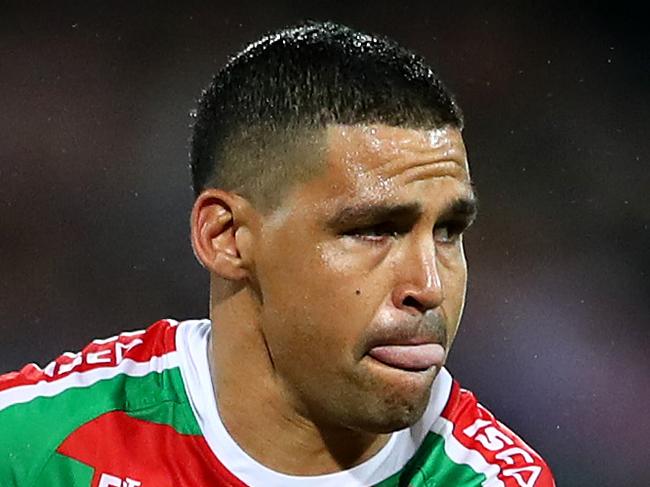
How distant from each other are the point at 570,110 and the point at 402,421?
5.17ft

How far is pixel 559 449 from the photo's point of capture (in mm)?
2588

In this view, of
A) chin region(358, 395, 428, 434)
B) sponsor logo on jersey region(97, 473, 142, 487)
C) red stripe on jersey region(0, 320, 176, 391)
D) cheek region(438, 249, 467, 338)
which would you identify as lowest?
sponsor logo on jersey region(97, 473, 142, 487)

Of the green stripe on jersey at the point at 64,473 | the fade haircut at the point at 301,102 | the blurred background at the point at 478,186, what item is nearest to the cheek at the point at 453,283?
the fade haircut at the point at 301,102

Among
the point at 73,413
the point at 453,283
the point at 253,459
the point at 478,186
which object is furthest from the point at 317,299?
the point at 478,186

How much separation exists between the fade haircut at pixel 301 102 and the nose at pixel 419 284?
0.48ft

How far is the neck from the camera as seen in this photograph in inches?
55.7

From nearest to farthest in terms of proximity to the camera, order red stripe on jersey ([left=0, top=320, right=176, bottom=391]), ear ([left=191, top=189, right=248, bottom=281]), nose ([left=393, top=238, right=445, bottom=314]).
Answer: nose ([left=393, top=238, right=445, bottom=314])
ear ([left=191, top=189, right=248, bottom=281])
red stripe on jersey ([left=0, top=320, right=176, bottom=391])

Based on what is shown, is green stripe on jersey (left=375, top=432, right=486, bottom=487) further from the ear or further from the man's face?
the ear

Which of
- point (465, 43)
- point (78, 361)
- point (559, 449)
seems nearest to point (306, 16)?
point (465, 43)

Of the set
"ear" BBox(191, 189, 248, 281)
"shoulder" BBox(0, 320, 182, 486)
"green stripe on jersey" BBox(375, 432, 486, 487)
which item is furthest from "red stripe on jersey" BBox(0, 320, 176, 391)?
"green stripe on jersey" BBox(375, 432, 486, 487)

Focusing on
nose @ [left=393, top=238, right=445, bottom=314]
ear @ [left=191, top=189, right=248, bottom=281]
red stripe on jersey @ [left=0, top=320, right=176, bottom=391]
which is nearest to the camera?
nose @ [left=393, top=238, right=445, bottom=314]

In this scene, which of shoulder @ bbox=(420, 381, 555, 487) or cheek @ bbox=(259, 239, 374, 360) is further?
shoulder @ bbox=(420, 381, 555, 487)

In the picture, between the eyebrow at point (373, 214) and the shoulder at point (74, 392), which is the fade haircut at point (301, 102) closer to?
the eyebrow at point (373, 214)

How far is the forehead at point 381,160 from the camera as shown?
4.15 ft
